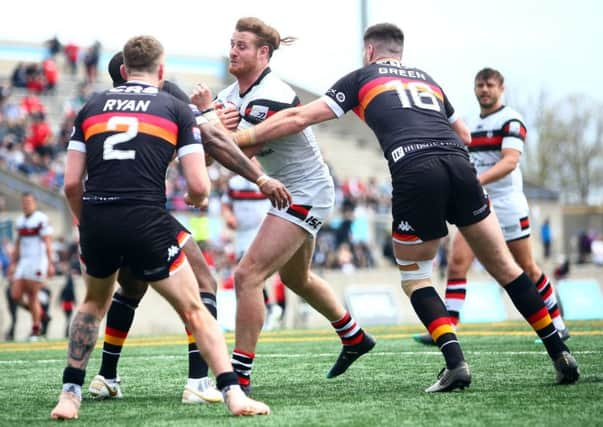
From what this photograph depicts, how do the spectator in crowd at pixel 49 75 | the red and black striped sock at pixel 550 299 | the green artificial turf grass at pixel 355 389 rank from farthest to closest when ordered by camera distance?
1. the spectator in crowd at pixel 49 75
2. the red and black striped sock at pixel 550 299
3. the green artificial turf grass at pixel 355 389

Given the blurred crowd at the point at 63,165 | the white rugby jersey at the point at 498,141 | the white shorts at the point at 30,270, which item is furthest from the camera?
the blurred crowd at the point at 63,165

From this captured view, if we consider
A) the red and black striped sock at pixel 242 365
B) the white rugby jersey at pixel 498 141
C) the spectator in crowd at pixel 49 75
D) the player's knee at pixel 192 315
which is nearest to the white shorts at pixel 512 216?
the white rugby jersey at pixel 498 141

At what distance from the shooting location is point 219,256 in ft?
75.8

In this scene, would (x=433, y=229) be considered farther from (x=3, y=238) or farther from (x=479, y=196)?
(x=3, y=238)

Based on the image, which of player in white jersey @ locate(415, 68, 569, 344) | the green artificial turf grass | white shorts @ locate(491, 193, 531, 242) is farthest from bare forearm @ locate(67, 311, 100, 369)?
white shorts @ locate(491, 193, 531, 242)

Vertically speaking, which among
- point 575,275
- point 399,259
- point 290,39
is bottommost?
point 575,275

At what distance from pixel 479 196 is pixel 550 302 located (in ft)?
12.2

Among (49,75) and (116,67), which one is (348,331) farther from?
(49,75)

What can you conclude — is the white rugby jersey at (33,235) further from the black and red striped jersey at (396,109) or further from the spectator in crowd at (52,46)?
the spectator in crowd at (52,46)

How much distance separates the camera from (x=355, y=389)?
291 inches

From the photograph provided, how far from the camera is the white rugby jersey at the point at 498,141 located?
423 inches

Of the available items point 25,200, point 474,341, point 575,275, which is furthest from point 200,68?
point 474,341

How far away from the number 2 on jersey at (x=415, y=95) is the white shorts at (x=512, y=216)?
3.68 meters

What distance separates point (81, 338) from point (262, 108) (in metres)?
2.05
